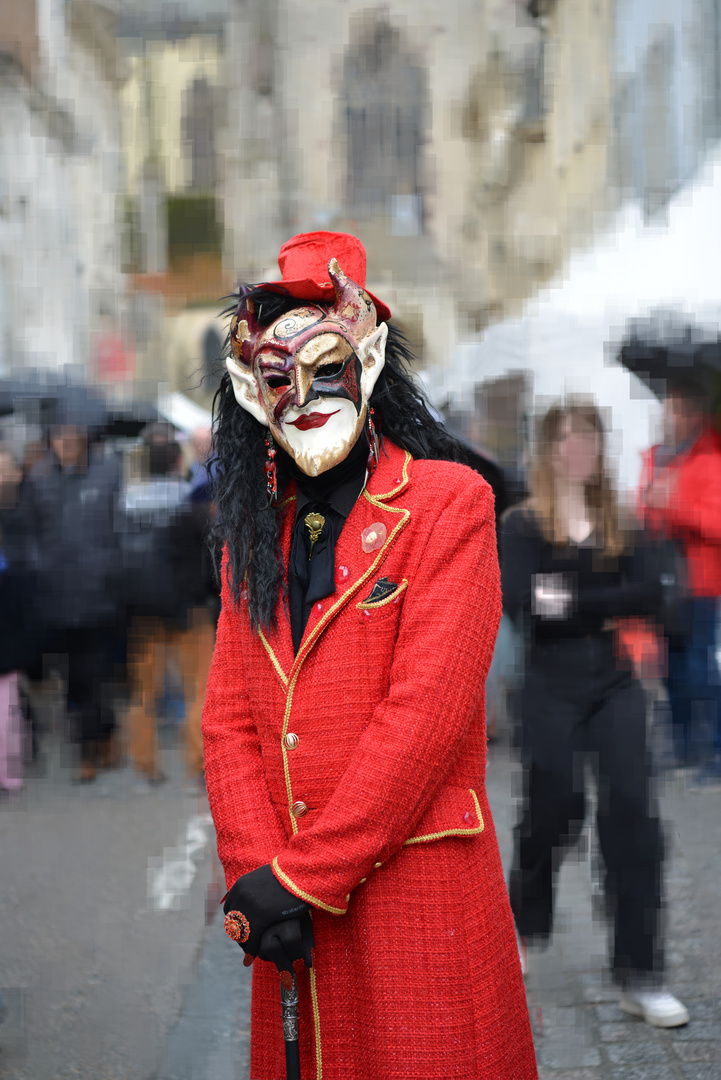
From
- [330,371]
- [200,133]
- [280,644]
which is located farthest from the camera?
[200,133]

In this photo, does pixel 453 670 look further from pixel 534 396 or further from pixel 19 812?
pixel 534 396

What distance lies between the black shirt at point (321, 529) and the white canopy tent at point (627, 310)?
177 inches

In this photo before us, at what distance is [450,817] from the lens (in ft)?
6.49

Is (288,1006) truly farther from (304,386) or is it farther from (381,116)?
(381,116)

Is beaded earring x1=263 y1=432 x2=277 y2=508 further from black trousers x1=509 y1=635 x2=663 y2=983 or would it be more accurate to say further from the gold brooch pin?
black trousers x1=509 y1=635 x2=663 y2=983

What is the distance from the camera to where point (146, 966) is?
4109 millimetres

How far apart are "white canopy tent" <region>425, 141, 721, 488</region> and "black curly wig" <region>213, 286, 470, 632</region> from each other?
423cm

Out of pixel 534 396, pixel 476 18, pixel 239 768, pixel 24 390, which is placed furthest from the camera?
pixel 476 18

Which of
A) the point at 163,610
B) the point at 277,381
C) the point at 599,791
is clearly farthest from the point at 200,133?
the point at 277,381

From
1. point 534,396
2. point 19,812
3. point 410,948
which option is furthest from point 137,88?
point 410,948

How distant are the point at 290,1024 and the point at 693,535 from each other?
425cm

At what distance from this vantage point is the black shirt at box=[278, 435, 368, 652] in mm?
2074

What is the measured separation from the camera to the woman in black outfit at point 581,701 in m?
3.41

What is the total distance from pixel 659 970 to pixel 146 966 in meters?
1.80
